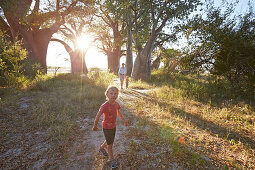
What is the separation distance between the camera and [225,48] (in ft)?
19.1

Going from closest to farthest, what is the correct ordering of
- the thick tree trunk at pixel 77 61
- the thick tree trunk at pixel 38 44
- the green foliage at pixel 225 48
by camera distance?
the green foliage at pixel 225 48
the thick tree trunk at pixel 38 44
the thick tree trunk at pixel 77 61

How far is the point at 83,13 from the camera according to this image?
37.1 feet

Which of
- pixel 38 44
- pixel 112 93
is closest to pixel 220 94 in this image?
pixel 112 93

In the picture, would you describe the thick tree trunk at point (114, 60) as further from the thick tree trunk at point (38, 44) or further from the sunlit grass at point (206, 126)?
the sunlit grass at point (206, 126)

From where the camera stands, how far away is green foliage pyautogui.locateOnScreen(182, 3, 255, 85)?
17.6 feet

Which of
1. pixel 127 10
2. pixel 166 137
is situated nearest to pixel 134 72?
pixel 127 10

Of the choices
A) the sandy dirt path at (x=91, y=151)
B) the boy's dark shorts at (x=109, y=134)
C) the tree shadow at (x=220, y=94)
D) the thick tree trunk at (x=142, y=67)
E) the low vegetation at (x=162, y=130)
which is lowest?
the sandy dirt path at (x=91, y=151)

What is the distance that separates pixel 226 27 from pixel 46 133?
742 cm

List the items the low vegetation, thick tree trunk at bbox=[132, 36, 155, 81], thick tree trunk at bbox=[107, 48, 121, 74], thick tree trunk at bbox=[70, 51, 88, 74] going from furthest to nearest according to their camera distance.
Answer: thick tree trunk at bbox=[107, 48, 121, 74] < thick tree trunk at bbox=[70, 51, 88, 74] < thick tree trunk at bbox=[132, 36, 155, 81] < the low vegetation

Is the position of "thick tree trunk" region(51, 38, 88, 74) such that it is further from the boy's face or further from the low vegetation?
the boy's face

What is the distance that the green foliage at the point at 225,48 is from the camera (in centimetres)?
537

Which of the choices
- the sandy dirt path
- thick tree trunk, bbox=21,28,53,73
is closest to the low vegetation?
the sandy dirt path

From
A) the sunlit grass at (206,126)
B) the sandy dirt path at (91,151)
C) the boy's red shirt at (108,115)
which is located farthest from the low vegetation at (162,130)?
the boy's red shirt at (108,115)

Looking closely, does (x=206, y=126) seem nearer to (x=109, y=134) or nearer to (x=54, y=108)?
(x=109, y=134)
